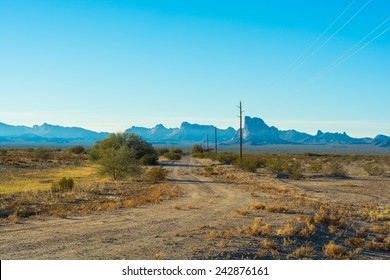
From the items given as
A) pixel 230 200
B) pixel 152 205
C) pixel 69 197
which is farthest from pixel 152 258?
pixel 69 197

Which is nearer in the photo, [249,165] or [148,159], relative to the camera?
[249,165]

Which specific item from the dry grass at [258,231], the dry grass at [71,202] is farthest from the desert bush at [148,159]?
the dry grass at [258,231]

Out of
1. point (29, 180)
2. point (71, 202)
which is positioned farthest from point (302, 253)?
point (29, 180)

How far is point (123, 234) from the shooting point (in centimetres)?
1497

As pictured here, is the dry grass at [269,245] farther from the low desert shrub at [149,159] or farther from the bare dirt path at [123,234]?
the low desert shrub at [149,159]

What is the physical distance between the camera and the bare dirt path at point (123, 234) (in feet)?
40.0

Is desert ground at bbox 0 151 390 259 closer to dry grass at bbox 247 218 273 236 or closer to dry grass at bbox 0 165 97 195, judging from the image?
dry grass at bbox 247 218 273 236

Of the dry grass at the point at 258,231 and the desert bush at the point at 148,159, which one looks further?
the desert bush at the point at 148,159

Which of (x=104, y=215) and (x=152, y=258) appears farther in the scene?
(x=104, y=215)

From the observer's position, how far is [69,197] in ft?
86.7

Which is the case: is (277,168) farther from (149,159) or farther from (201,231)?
(201,231)
